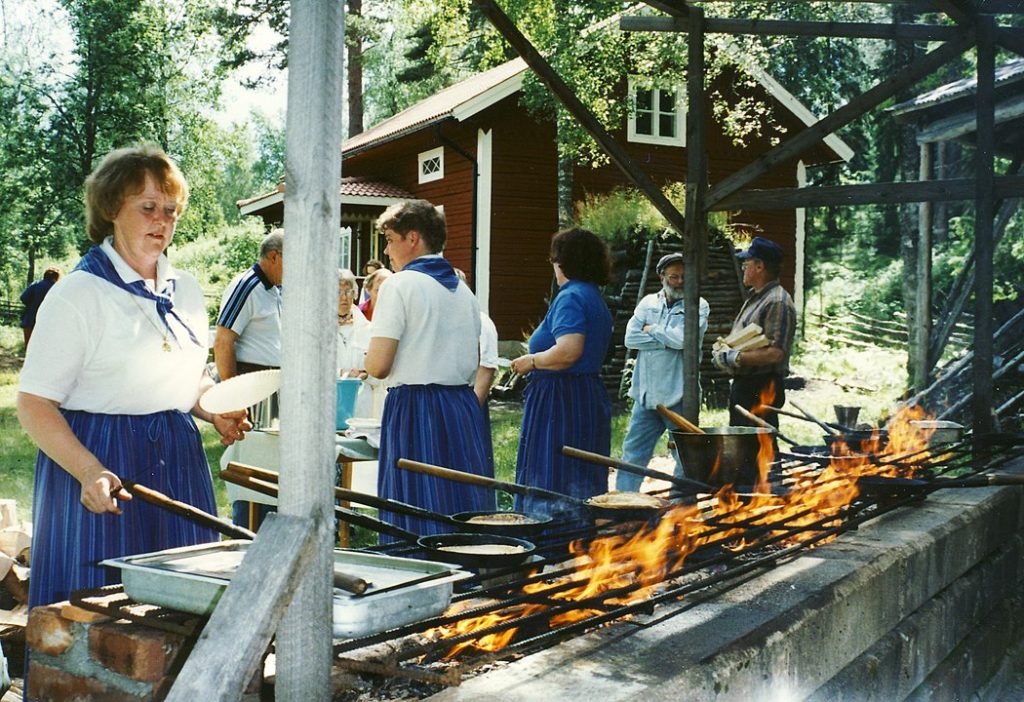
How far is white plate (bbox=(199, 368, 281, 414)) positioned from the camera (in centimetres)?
217

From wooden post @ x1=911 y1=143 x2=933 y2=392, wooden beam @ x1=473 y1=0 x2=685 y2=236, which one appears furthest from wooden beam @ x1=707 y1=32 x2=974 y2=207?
wooden post @ x1=911 y1=143 x2=933 y2=392

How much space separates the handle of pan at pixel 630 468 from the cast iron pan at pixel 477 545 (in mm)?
598

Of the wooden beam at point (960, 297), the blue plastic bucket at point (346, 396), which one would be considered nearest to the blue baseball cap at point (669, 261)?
the blue plastic bucket at point (346, 396)

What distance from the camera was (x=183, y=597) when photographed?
1.80 m

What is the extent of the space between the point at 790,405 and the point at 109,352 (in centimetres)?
976

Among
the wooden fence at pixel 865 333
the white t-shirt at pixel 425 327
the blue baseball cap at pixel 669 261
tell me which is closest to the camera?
the white t-shirt at pixel 425 327

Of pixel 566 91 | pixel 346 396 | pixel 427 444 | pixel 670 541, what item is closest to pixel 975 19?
pixel 566 91

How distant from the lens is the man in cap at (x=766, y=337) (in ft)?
19.0

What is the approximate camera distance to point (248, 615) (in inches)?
60.9

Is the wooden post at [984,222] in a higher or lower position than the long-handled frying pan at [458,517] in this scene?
higher

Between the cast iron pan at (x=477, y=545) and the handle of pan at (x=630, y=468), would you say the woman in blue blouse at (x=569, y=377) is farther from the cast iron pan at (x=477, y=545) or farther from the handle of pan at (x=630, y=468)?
the cast iron pan at (x=477, y=545)

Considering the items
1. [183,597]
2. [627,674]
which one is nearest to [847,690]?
[627,674]

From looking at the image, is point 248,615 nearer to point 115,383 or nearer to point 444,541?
point 444,541

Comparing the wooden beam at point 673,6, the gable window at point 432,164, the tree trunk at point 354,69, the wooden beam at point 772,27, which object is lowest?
the wooden beam at point 772,27
